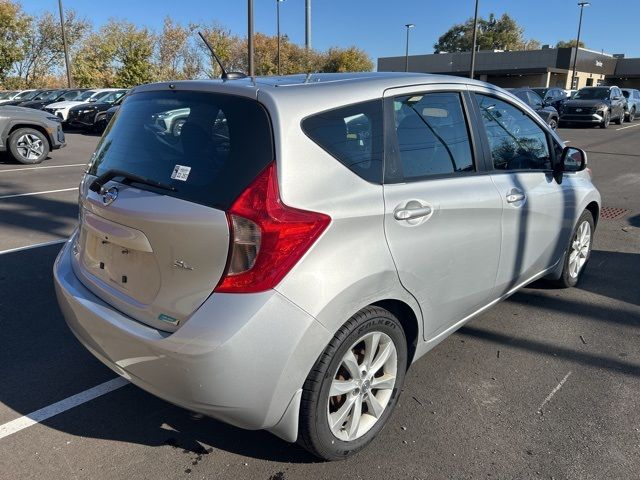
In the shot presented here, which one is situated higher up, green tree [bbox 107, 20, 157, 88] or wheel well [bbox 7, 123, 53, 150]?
green tree [bbox 107, 20, 157, 88]

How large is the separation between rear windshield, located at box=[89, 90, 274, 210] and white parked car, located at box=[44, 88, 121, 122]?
20052mm

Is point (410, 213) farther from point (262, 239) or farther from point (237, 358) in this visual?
point (237, 358)

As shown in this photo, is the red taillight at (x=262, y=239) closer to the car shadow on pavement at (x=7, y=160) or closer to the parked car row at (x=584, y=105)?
the car shadow on pavement at (x=7, y=160)

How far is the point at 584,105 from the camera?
73.3ft

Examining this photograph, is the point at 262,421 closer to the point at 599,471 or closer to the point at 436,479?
the point at 436,479

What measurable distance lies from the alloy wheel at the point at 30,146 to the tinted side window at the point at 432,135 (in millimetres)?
11280

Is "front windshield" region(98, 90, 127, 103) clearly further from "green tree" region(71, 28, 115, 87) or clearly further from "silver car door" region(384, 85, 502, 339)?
"green tree" region(71, 28, 115, 87)

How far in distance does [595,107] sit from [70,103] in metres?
21.7

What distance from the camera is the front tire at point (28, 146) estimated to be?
11391 mm

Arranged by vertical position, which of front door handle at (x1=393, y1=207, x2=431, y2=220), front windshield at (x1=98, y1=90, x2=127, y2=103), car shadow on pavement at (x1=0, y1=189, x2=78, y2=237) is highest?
front windshield at (x1=98, y1=90, x2=127, y2=103)

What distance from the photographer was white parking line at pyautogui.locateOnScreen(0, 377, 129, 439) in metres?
2.69

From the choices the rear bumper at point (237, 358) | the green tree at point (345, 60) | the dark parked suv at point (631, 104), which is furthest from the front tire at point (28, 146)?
the green tree at point (345, 60)

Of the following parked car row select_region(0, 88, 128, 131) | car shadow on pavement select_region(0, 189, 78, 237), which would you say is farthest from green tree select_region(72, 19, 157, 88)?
car shadow on pavement select_region(0, 189, 78, 237)

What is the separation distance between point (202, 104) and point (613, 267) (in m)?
4.48
